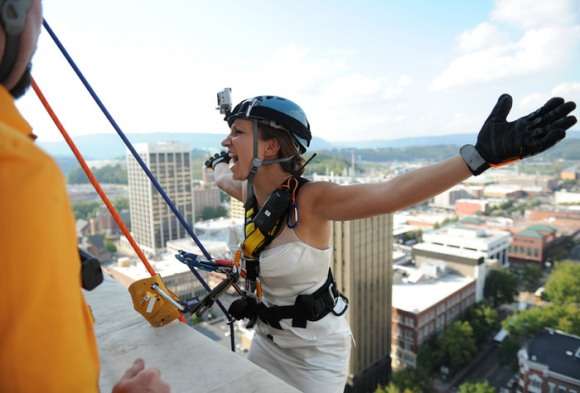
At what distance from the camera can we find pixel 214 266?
2004mm

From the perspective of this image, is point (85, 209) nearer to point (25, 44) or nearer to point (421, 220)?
point (421, 220)

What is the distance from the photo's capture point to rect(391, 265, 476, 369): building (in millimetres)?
20188

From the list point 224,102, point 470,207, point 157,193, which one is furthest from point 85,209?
point 224,102

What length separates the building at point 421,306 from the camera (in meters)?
20.2

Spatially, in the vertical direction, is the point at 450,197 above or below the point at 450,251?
below

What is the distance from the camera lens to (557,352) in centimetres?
1498

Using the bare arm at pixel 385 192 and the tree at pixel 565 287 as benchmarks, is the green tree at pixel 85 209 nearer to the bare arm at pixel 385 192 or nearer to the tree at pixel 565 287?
the tree at pixel 565 287

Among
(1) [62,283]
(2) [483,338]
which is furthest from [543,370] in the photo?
(1) [62,283]

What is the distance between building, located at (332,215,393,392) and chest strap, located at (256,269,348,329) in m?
17.1

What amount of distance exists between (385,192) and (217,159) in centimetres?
136

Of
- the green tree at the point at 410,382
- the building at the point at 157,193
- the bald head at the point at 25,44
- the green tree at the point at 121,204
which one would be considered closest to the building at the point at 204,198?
the building at the point at 157,193

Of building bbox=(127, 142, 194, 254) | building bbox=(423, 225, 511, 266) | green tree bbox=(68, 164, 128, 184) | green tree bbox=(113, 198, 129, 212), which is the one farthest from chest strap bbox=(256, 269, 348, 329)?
green tree bbox=(68, 164, 128, 184)

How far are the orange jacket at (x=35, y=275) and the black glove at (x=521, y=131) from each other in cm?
116

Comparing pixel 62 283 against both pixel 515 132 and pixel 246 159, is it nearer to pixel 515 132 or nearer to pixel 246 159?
pixel 515 132
